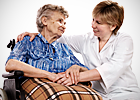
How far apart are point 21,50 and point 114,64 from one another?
2.74 ft

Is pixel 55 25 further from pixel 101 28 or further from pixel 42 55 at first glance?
pixel 101 28

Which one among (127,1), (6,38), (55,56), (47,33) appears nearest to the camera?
(55,56)

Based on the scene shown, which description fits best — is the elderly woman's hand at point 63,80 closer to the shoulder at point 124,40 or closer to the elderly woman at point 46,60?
the elderly woman at point 46,60

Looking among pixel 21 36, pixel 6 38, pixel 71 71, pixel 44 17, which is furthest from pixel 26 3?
pixel 71 71

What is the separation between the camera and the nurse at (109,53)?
1651mm

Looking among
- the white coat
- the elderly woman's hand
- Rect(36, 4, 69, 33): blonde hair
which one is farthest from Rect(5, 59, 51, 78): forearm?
Rect(36, 4, 69, 33): blonde hair

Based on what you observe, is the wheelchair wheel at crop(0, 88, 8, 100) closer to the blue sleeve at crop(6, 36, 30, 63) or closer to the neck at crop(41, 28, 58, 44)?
the blue sleeve at crop(6, 36, 30, 63)

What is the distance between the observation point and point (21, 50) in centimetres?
163

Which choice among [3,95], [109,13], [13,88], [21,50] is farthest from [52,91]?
[109,13]

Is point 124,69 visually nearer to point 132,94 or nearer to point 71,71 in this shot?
point 132,94

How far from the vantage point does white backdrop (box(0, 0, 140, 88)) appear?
9.63 ft

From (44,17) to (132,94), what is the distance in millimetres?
1160

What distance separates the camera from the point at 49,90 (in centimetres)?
128

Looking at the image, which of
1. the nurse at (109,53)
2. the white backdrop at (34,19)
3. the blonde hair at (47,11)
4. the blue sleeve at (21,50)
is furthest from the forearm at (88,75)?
the white backdrop at (34,19)
